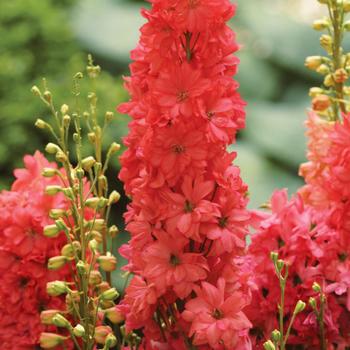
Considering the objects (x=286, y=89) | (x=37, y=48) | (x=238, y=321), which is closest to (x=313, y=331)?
(x=238, y=321)

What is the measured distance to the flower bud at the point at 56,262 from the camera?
2.58 feet

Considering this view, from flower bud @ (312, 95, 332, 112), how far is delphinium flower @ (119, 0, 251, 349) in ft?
0.60

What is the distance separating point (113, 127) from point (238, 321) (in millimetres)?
2146

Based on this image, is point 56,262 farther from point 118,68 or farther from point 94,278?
point 118,68

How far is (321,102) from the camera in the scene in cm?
91

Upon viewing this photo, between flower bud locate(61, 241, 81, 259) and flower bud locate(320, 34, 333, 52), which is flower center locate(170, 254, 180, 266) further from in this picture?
flower bud locate(320, 34, 333, 52)

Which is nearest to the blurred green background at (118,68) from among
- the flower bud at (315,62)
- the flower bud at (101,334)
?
the flower bud at (315,62)

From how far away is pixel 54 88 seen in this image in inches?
104

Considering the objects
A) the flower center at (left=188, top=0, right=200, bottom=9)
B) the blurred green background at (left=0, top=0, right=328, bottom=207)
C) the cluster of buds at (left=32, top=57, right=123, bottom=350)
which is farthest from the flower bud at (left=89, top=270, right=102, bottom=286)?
the blurred green background at (left=0, top=0, right=328, bottom=207)

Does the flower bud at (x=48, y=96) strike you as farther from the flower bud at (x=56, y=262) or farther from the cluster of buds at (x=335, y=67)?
the cluster of buds at (x=335, y=67)

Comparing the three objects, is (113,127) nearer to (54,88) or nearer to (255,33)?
(54,88)

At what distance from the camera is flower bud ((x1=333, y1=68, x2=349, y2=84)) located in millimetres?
888

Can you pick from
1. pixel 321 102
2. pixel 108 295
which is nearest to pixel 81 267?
pixel 108 295

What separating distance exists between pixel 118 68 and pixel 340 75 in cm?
272
